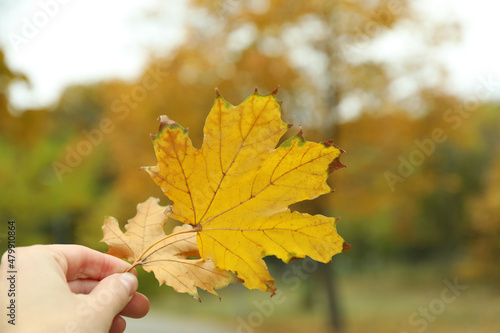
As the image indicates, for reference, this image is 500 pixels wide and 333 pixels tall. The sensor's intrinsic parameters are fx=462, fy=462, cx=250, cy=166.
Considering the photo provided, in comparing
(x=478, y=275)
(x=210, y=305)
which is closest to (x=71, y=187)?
(x=210, y=305)

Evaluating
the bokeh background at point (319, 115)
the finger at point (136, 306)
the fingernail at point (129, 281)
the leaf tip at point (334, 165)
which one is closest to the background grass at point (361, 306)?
the bokeh background at point (319, 115)

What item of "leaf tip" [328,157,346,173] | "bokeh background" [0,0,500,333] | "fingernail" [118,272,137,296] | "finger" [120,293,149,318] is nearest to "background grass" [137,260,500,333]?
"bokeh background" [0,0,500,333]

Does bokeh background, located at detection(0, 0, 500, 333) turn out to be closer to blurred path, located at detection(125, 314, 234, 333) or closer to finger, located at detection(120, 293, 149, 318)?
blurred path, located at detection(125, 314, 234, 333)

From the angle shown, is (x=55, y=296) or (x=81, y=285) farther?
(x=81, y=285)

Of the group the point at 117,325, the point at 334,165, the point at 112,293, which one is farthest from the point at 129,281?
the point at 334,165

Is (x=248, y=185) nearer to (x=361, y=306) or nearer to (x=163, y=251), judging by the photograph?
(x=163, y=251)

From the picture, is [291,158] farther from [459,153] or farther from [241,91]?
[459,153]
